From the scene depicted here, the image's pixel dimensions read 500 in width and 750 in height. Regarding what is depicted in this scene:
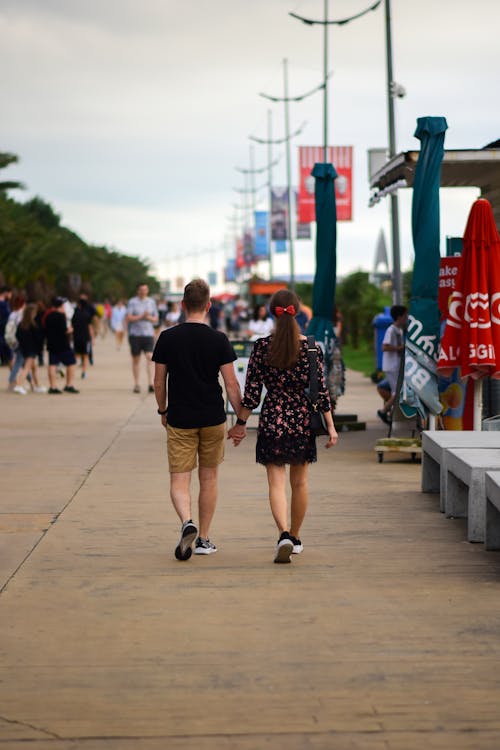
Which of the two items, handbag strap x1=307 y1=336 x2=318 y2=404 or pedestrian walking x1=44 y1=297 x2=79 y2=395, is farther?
pedestrian walking x1=44 y1=297 x2=79 y2=395

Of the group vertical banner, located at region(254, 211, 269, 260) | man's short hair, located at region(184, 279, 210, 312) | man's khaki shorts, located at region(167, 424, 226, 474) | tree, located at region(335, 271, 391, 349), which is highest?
vertical banner, located at region(254, 211, 269, 260)

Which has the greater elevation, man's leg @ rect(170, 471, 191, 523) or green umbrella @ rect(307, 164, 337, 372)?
green umbrella @ rect(307, 164, 337, 372)

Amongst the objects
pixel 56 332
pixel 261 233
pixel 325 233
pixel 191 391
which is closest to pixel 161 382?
pixel 191 391

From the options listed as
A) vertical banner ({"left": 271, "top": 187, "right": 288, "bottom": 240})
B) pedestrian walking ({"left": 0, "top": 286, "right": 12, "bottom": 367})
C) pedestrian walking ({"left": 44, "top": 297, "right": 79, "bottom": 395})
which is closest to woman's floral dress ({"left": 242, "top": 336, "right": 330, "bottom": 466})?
pedestrian walking ({"left": 44, "top": 297, "right": 79, "bottom": 395})

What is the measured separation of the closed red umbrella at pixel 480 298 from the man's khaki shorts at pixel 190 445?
13.9 ft

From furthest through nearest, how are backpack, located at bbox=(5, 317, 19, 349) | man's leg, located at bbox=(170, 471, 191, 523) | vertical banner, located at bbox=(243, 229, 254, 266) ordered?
vertical banner, located at bbox=(243, 229, 254, 266), backpack, located at bbox=(5, 317, 19, 349), man's leg, located at bbox=(170, 471, 191, 523)

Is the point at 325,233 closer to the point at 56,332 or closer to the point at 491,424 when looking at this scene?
the point at 491,424

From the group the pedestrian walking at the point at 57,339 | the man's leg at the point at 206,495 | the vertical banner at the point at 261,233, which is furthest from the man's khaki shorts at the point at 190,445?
the vertical banner at the point at 261,233

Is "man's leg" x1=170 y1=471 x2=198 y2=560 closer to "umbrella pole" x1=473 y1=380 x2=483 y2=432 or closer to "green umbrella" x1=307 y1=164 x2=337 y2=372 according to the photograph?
"umbrella pole" x1=473 y1=380 x2=483 y2=432

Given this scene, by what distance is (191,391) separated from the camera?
795 centimetres

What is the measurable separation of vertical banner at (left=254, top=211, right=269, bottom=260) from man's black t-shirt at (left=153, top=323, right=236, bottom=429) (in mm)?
61667

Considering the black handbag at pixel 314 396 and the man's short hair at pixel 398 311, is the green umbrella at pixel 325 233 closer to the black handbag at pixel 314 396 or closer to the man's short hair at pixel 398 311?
the man's short hair at pixel 398 311

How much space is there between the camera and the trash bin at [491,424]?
12164mm

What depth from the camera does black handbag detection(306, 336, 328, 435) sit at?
791cm
